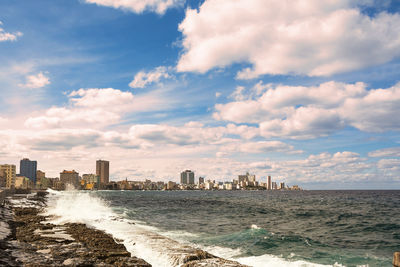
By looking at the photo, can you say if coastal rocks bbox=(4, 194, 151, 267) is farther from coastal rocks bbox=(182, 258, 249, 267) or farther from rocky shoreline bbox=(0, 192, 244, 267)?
coastal rocks bbox=(182, 258, 249, 267)

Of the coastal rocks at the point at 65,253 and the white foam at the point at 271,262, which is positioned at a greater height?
the coastal rocks at the point at 65,253

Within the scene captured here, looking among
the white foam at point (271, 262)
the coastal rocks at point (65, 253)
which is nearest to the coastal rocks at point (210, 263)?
the coastal rocks at point (65, 253)

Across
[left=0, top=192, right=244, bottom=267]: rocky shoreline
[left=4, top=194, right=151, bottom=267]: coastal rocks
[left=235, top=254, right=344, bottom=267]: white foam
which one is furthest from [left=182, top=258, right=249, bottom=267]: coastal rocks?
[left=235, top=254, right=344, bottom=267]: white foam

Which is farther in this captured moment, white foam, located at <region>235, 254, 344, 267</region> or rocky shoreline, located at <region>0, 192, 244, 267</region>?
white foam, located at <region>235, 254, 344, 267</region>

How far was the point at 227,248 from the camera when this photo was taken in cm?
2092

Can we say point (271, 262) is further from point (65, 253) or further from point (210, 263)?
point (65, 253)

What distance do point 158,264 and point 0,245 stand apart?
8376mm

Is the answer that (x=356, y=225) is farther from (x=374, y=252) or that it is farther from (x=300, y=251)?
(x=300, y=251)

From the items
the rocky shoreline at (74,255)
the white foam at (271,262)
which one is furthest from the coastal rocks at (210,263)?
the white foam at (271,262)

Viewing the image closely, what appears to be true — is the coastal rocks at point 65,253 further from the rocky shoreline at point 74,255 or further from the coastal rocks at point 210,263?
the coastal rocks at point 210,263

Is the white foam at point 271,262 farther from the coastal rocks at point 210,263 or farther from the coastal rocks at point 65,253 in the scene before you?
the coastal rocks at point 65,253

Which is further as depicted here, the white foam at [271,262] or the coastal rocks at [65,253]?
the white foam at [271,262]

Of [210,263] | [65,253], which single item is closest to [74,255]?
[65,253]

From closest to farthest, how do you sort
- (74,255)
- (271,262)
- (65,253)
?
(74,255)
(65,253)
(271,262)
